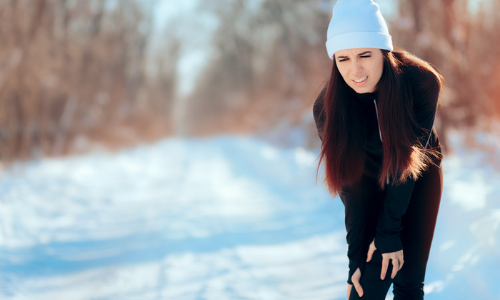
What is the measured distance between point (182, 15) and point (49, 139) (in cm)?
2077

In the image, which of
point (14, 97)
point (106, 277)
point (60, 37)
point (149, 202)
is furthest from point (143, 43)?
point (106, 277)

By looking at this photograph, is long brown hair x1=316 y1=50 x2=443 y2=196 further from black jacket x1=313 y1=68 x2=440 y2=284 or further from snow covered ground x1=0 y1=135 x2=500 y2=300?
snow covered ground x1=0 y1=135 x2=500 y2=300

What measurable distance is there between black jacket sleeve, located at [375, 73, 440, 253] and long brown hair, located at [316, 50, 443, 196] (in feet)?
0.06

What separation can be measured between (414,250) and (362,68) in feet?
2.86

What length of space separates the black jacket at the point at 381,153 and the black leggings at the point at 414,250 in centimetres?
9

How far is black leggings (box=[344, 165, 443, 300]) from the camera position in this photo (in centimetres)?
195

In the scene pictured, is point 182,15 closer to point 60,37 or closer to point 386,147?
point 60,37

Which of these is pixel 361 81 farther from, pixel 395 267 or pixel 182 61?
pixel 182 61

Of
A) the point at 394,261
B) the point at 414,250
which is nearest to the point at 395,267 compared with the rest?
the point at 394,261

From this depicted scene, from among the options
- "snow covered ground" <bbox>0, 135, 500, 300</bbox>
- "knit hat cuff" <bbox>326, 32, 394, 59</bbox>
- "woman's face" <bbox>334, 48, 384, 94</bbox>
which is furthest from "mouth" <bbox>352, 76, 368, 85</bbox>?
"snow covered ground" <bbox>0, 135, 500, 300</bbox>

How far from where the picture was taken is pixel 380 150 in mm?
1996

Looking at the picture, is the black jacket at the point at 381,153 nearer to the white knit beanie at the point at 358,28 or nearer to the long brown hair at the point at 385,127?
the long brown hair at the point at 385,127

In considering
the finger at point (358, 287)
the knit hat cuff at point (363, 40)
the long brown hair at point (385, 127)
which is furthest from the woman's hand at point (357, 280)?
the knit hat cuff at point (363, 40)

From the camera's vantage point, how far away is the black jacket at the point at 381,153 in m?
1.85
